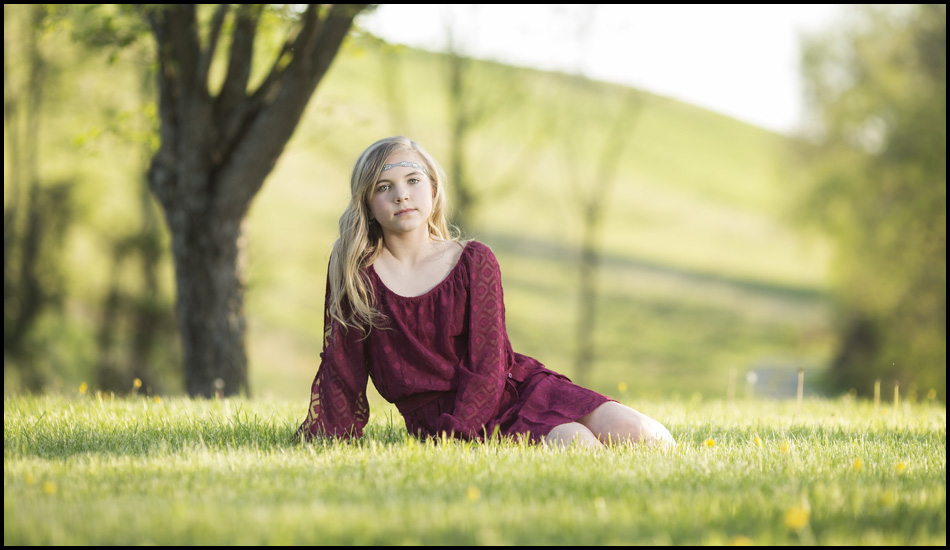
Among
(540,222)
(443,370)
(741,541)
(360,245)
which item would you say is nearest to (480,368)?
(443,370)

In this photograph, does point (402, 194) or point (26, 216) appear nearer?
point (402, 194)

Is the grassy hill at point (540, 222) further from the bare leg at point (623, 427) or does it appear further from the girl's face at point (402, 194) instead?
the bare leg at point (623, 427)

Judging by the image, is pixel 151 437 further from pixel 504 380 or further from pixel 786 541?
pixel 786 541

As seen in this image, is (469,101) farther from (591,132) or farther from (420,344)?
(420,344)

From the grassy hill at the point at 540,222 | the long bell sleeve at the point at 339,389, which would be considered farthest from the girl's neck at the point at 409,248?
the grassy hill at the point at 540,222

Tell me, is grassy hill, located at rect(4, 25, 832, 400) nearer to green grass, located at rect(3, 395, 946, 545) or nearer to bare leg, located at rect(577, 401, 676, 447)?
green grass, located at rect(3, 395, 946, 545)

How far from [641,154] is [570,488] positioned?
149 ft

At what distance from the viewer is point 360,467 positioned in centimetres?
355

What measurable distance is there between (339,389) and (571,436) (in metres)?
1.21

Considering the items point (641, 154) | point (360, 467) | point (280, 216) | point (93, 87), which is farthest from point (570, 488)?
point (641, 154)

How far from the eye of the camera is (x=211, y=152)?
23.6 ft

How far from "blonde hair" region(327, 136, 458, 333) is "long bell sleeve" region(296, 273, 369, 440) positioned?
0.29ft

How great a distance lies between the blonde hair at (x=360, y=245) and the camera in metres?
4.38

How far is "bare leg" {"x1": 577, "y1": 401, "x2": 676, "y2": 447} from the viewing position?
13.7 feet
